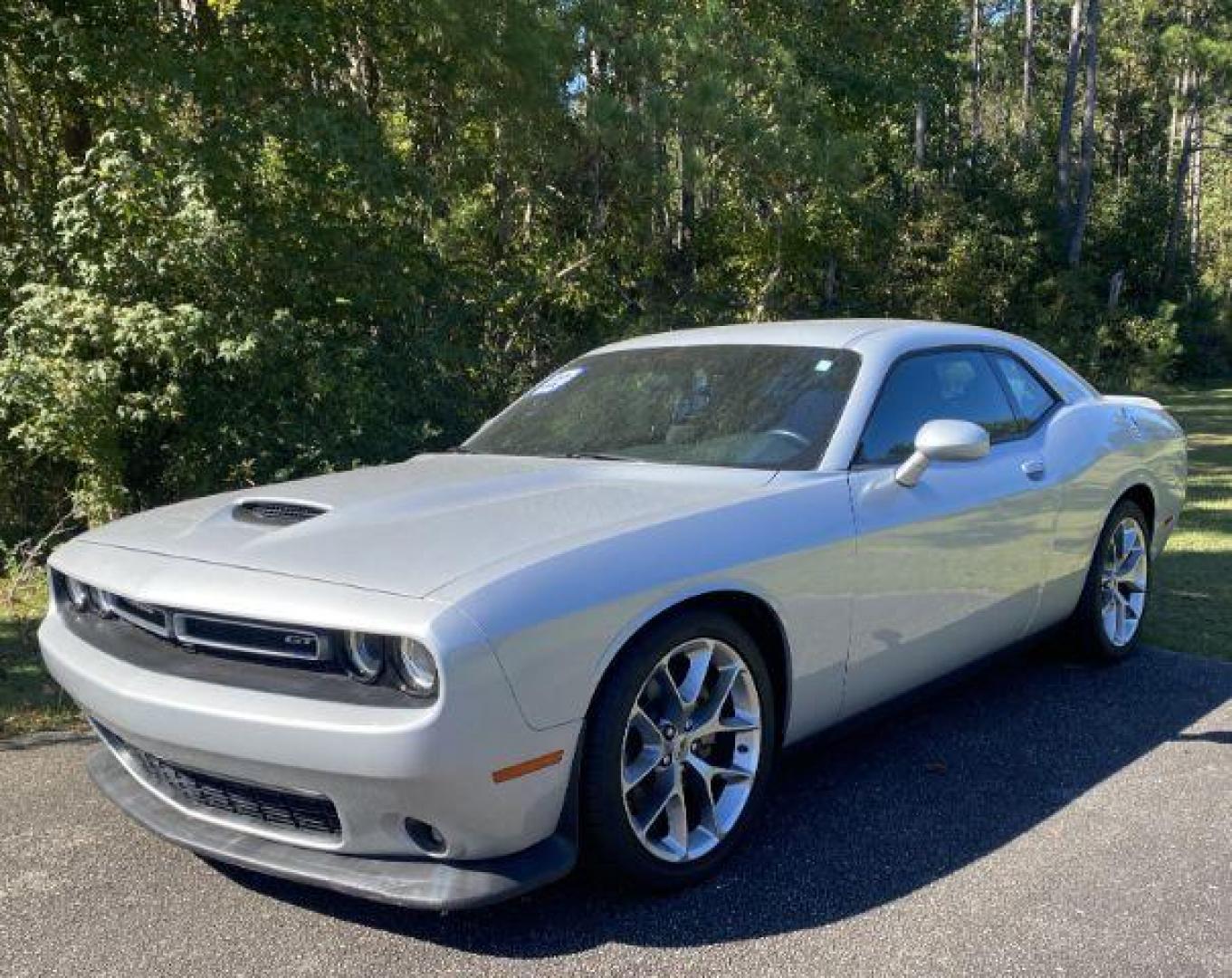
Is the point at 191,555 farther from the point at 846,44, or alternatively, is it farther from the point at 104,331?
the point at 846,44

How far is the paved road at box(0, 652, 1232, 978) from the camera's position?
284cm

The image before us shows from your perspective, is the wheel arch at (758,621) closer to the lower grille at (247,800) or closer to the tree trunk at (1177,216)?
the lower grille at (247,800)

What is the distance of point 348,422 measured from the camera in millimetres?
8227

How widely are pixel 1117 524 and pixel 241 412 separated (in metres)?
5.55

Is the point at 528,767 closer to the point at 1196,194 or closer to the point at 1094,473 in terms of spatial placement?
the point at 1094,473

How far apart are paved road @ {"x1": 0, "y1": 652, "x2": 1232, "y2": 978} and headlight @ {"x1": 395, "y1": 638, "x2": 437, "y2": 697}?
679 mm

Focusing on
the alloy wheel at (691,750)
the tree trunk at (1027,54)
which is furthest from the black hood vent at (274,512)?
the tree trunk at (1027,54)

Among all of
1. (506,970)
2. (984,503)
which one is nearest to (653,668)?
(506,970)

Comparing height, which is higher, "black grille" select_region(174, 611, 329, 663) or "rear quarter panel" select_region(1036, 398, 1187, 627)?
"black grille" select_region(174, 611, 329, 663)

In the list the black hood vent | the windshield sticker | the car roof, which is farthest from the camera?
the windshield sticker

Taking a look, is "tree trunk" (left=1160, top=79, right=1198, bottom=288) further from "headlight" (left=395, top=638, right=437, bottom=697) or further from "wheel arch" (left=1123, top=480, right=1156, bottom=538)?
"headlight" (left=395, top=638, right=437, bottom=697)


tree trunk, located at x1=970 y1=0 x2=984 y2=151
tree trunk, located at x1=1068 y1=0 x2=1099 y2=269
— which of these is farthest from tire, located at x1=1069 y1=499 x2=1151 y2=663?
tree trunk, located at x1=970 y1=0 x2=984 y2=151

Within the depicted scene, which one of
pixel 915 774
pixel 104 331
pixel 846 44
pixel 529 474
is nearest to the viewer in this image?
pixel 529 474

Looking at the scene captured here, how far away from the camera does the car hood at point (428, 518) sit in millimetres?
2881
